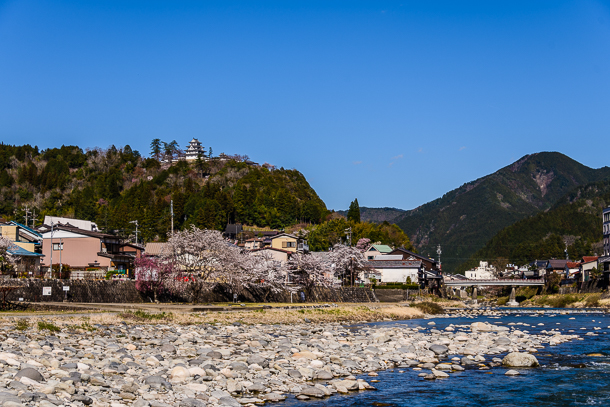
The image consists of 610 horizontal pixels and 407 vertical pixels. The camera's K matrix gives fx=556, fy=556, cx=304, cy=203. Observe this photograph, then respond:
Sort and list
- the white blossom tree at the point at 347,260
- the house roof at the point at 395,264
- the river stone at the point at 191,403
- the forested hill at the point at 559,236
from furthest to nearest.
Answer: the forested hill at the point at 559,236 < the house roof at the point at 395,264 < the white blossom tree at the point at 347,260 < the river stone at the point at 191,403

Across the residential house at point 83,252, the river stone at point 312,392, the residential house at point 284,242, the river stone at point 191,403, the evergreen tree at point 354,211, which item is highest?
the evergreen tree at point 354,211

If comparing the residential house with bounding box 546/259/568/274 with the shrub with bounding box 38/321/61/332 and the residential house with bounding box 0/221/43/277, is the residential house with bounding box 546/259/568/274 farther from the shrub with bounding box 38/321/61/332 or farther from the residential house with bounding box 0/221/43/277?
the shrub with bounding box 38/321/61/332

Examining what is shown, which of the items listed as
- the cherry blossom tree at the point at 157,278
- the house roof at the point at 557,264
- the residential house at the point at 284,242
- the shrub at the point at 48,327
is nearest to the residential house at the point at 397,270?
the residential house at the point at 284,242

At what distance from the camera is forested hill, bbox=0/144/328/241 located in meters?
138

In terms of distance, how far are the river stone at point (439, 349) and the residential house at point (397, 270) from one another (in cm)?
6767

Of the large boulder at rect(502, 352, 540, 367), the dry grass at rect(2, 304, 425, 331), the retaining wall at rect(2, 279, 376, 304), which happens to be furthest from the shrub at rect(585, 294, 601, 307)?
the large boulder at rect(502, 352, 540, 367)

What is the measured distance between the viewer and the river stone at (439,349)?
24006mm

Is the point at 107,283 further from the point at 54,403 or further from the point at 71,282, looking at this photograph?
the point at 54,403

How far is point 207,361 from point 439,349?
35.9 ft

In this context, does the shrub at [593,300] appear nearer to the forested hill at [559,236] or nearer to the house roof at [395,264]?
the house roof at [395,264]

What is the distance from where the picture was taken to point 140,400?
12.9m

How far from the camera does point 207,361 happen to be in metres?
18.3

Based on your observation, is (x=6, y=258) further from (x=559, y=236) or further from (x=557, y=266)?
(x=559, y=236)

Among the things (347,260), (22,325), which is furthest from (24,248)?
(22,325)
